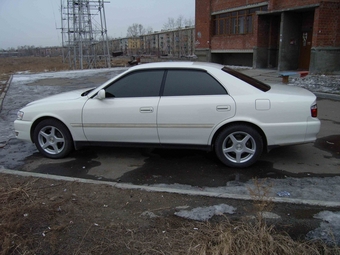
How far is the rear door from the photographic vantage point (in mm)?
4617

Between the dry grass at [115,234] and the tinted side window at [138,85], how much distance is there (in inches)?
73.0

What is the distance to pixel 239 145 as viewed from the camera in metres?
4.72

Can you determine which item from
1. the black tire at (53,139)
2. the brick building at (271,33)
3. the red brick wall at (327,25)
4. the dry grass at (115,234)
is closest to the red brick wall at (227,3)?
the brick building at (271,33)

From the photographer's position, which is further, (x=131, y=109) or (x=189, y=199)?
(x=131, y=109)

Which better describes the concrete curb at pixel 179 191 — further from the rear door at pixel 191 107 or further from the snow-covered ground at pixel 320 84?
the snow-covered ground at pixel 320 84

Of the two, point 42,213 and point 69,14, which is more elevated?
point 69,14

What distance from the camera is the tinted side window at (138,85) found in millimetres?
4906

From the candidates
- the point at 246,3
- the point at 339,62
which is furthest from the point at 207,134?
the point at 246,3

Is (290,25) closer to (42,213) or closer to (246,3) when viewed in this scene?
(246,3)

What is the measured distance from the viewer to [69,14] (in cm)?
3322

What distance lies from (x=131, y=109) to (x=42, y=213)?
2.03 m

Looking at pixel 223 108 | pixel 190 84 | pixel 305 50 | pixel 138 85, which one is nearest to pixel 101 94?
pixel 138 85

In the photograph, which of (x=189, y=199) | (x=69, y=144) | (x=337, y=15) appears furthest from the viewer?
(x=337, y=15)

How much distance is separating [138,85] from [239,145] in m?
1.84
